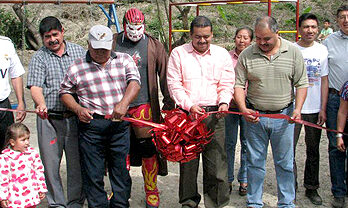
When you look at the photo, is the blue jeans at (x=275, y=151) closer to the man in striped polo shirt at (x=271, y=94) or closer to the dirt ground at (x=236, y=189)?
the man in striped polo shirt at (x=271, y=94)

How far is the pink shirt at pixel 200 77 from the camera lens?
4047 mm

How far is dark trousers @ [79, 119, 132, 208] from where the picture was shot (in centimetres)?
387

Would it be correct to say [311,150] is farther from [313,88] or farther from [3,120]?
[3,120]

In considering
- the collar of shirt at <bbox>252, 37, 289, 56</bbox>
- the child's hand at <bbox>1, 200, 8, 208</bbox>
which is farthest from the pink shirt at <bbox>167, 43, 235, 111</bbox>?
the child's hand at <bbox>1, 200, 8, 208</bbox>

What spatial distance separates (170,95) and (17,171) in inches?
62.9

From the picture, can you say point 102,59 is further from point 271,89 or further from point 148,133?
point 271,89

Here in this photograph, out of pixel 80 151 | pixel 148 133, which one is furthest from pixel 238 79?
pixel 80 151

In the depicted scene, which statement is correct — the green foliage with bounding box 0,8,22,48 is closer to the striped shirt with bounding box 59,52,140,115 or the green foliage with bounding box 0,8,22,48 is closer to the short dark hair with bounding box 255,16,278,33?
the striped shirt with bounding box 59,52,140,115

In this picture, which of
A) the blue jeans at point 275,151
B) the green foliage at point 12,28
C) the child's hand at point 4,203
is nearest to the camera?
the child's hand at point 4,203

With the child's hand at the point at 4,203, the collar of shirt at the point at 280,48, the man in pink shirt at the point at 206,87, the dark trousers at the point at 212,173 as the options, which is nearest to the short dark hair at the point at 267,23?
the collar of shirt at the point at 280,48

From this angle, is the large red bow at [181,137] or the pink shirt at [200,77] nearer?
the large red bow at [181,137]

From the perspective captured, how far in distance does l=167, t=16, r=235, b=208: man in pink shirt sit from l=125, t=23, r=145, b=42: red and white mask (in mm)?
480

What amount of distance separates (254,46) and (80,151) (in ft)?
6.43

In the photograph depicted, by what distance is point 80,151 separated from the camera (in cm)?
399
